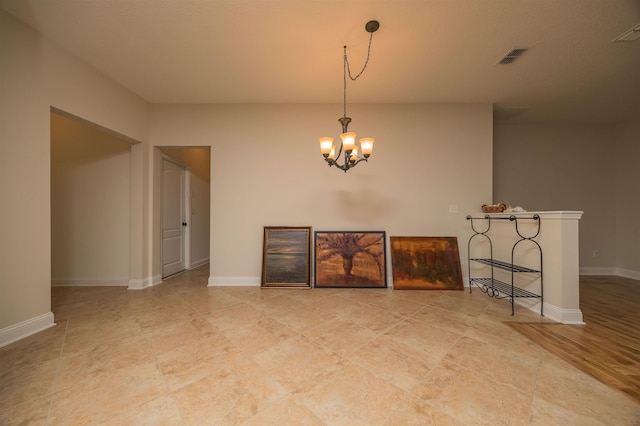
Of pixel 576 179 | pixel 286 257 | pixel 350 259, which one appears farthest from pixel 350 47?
pixel 576 179

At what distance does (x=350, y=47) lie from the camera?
7.85ft

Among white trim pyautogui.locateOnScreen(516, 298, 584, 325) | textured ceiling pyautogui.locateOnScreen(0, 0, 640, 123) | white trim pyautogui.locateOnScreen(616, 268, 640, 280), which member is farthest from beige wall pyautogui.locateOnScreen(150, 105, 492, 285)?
white trim pyautogui.locateOnScreen(616, 268, 640, 280)

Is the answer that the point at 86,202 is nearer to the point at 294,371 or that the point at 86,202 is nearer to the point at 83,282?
the point at 83,282

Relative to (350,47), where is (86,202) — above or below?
below

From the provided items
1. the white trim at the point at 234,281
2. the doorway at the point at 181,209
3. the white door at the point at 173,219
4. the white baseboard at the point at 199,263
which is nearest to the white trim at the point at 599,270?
the white trim at the point at 234,281

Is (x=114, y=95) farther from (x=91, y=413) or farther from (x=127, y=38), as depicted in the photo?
(x=91, y=413)

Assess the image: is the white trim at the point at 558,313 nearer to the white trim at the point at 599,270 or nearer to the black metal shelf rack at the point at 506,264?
the black metal shelf rack at the point at 506,264

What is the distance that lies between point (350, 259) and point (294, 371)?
208 cm

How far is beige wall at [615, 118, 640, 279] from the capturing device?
168 inches

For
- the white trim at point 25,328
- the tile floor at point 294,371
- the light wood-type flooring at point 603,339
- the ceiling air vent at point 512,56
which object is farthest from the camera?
the ceiling air vent at point 512,56

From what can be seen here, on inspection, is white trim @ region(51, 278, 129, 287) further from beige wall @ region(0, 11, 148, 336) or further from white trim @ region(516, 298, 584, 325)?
white trim @ region(516, 298, 584, 325)

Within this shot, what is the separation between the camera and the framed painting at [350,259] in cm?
343

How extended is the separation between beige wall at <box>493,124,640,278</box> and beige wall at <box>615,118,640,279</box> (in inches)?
1.3

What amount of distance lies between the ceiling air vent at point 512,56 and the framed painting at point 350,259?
Result: 8.61ft
